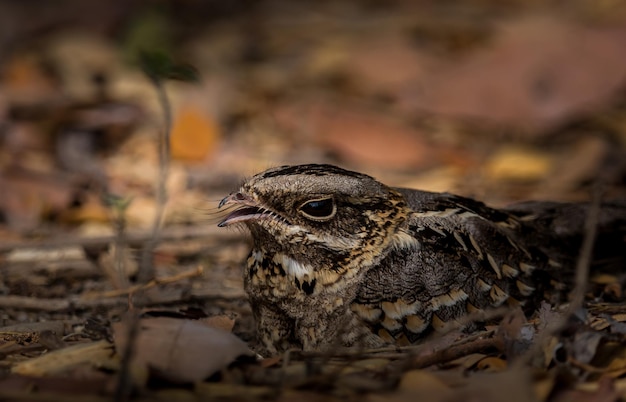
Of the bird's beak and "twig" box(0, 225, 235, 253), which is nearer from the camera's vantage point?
the bird's beak

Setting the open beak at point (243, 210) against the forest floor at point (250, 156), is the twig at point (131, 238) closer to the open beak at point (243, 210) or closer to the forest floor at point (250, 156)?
the forest floor at point (250, 156)

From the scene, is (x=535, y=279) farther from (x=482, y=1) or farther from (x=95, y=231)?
(x=482, y=1)

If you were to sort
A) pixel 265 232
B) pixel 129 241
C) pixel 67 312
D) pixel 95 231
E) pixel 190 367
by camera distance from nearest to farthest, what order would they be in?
pixel 190 367 < pixel 265 232 < pixel 67 312 < pixel 129 241 < pixel 95 231

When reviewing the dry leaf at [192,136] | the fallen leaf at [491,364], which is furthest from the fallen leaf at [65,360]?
the dry leaf at [192,136]

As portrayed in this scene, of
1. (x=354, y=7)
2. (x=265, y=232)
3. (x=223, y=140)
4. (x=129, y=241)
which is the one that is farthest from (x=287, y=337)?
(x=354, y=7)

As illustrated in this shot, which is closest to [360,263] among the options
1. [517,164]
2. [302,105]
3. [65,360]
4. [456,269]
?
[456,269]

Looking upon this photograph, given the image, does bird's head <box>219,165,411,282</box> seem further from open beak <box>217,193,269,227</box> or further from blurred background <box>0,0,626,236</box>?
blurred background <box>0,0,626,236</box>

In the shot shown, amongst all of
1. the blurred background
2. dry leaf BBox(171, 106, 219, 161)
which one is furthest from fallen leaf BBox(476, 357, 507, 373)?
dry leaf BBox(171, 106, 219, 161)
